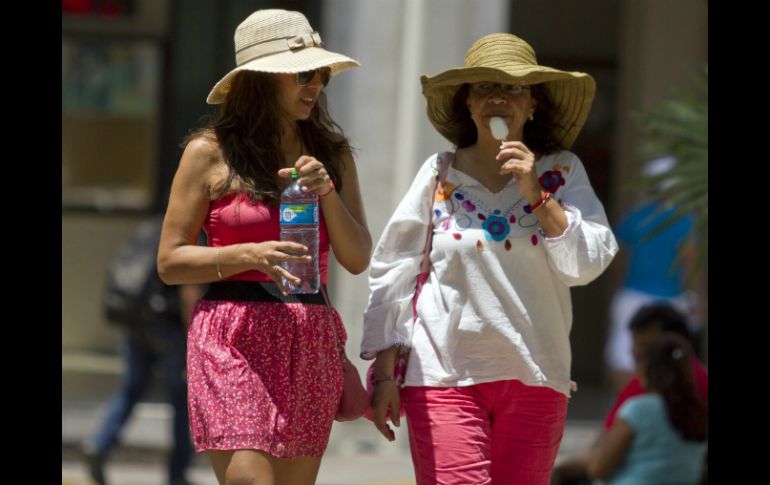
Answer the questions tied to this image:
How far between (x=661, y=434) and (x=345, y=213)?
2.31 meters

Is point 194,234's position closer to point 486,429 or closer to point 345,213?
point 345,213

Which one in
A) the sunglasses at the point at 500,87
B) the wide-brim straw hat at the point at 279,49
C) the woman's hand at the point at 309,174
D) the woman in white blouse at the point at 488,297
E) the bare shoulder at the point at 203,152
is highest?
the wide-brim straw hat at the point at 279,49

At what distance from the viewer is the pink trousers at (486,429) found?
14.0 feet

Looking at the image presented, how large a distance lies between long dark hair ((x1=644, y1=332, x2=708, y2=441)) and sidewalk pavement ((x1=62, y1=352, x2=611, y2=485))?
1.87 meters

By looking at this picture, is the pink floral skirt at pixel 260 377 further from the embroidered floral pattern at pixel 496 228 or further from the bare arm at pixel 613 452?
the bare arm at pixel 613 452

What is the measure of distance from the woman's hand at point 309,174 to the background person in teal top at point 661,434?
2408mm

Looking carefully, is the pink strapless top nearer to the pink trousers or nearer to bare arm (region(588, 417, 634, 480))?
the pink trousers

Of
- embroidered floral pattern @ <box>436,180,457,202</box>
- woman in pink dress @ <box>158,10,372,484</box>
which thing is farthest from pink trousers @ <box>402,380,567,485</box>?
embroidered floral pattern @ <box>436,180,457,202</box>

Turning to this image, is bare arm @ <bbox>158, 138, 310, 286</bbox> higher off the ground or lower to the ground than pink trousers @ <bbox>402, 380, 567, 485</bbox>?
higher

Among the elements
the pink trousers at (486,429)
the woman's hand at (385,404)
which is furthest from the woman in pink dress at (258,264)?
the pink trousers at (486,429)

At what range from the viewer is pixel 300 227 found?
4039mm

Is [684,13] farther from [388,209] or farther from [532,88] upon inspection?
[532,88]

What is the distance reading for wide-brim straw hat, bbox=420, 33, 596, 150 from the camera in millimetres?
4301
